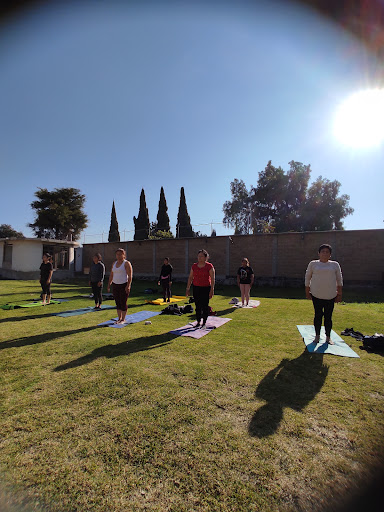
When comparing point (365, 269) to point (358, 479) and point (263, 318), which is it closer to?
point (263, 318)

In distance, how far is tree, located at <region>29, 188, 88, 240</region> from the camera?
39.4 m

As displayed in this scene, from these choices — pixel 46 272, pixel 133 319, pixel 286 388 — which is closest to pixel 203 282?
pixel 133 319

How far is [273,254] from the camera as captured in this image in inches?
682

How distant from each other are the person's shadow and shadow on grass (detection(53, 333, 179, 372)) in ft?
7.02

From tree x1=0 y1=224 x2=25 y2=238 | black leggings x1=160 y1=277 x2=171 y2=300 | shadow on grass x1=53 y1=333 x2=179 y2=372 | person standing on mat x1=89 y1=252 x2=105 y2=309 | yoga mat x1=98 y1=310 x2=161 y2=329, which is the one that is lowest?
yoga mat x1=98 y1=310 x2=161 y2=329

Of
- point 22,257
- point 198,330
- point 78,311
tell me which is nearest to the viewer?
point 198,330

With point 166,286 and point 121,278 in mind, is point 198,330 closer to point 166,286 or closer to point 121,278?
point 121,278

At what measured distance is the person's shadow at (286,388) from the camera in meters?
2.40

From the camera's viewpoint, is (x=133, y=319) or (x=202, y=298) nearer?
(x=202, y=298)

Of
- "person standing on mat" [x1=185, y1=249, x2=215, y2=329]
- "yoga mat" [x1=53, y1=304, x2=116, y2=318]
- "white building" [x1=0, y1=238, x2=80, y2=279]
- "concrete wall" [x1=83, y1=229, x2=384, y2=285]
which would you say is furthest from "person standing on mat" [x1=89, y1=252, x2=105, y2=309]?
"white building" [x1=0, y1=238, x2=80, y2=279]

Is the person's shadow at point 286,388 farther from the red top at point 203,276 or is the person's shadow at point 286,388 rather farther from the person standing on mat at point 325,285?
the red top at point 203,276

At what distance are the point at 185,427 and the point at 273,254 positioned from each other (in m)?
16.1

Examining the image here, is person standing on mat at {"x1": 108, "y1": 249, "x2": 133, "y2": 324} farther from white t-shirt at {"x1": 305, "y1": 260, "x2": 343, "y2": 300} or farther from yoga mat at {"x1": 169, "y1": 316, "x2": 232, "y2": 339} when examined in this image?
white t-shirt at {"x1": 305, "y1": 260, "x2": 343, "y2": 300}

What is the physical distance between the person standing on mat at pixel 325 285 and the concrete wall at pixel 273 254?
12.1 metres
